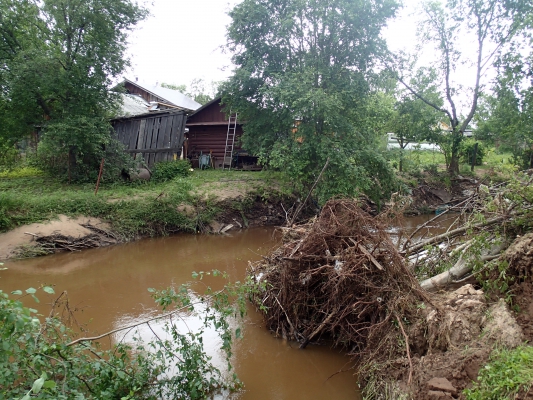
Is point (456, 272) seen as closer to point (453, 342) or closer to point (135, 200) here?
point (453, 342)

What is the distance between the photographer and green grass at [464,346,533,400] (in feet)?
10.2

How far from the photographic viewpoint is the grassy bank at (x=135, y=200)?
37.1 feet

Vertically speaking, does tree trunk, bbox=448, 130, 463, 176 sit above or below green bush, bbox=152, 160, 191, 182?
above

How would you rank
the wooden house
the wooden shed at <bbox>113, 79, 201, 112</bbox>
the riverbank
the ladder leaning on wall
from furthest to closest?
the wooden shed at <bbox>113, 79, 201, 112</bbox> < the ladder leaning on wall < the wooden house < the riverbank

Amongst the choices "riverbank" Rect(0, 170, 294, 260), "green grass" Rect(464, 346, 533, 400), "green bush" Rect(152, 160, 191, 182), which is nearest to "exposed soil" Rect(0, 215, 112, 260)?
"riverbank" Rect(0, 170, 294, 260)

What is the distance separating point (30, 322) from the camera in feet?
9.54

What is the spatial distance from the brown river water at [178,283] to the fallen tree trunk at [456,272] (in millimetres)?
1687

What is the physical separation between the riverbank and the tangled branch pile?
748 centimetres

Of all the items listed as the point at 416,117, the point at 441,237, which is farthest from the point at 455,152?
the point at 441,237

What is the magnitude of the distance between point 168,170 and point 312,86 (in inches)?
282

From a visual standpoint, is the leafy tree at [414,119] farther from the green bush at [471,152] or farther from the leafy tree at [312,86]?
the leafy tree at [312,86]

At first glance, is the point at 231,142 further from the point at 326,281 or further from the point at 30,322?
the point at 30,322

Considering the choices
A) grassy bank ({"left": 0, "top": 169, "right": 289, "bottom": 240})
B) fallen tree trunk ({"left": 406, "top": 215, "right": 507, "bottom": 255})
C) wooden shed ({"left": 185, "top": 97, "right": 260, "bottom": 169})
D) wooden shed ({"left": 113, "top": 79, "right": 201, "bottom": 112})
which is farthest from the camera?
wooden shed ({"left": 113, "top": 79, "right": 201, "bottom": 112})

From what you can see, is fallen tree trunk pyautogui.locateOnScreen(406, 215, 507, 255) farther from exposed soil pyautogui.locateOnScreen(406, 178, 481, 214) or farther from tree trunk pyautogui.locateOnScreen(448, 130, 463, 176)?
tree trunk pyautogui.locateOnScreen(448, 130, 463, 176)
